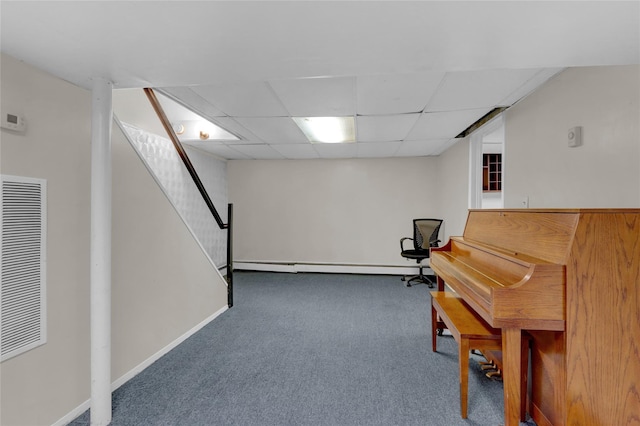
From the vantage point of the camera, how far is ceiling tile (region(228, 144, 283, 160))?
4.64 metres

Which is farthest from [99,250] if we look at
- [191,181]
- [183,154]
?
[191,181]

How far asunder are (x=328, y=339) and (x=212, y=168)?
3845 millimetres

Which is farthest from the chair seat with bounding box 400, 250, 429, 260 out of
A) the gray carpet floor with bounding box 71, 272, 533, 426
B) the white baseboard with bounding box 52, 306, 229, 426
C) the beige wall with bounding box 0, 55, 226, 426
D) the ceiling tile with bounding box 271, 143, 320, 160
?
the beige wall with bounding box 0, 55, 226, 426

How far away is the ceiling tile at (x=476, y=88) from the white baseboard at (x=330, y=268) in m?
3.34

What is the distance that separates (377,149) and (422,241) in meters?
1.70

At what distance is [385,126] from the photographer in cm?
341

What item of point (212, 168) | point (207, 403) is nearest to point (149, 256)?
point (207, 403)

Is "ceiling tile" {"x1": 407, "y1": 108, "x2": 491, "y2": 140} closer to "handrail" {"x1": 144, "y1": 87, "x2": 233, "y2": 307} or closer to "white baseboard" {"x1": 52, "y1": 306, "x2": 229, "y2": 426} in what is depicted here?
"handrail" {"x1": 144, "y1": 87, "x2": 233, "y2": 307}

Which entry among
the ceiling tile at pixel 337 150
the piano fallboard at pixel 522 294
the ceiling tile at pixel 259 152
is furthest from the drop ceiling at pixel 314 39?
the ceiling tile at pixel 259 152

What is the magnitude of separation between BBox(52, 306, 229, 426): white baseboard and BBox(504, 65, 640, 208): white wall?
128 inches

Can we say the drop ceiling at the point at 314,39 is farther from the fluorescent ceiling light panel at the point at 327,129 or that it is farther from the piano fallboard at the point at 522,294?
the fluorescent ceiling light panel at the point at 327,129

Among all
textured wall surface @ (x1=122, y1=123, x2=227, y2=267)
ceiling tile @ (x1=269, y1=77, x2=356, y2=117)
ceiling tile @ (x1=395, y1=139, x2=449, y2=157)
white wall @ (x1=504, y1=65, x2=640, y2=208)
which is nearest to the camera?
white wall @ (x1=504, y1=65, x2=640, y2=208)

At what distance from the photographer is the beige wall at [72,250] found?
1457 mm

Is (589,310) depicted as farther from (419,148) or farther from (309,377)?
(419,148)
